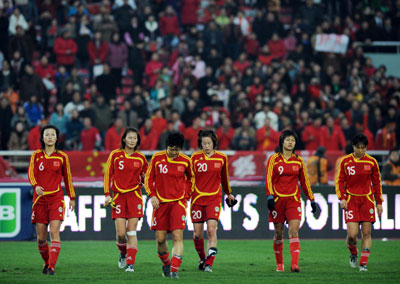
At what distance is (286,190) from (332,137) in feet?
35.1

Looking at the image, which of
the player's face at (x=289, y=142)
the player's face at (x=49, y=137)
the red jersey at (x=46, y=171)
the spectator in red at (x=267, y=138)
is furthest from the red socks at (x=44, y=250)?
the spectator in red at (x=267, y=138)

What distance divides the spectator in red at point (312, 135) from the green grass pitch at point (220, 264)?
16.6ft

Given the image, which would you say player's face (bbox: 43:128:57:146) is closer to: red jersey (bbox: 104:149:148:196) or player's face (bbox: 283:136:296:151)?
red jersey (bbox: 104:149:148:196)

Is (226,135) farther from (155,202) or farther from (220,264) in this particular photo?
(155,202)

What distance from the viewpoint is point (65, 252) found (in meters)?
16.2

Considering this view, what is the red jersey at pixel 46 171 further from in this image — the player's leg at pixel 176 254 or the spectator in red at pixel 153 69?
the spectator in red at pixel 153 69

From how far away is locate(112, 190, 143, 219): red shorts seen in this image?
13.1 metres

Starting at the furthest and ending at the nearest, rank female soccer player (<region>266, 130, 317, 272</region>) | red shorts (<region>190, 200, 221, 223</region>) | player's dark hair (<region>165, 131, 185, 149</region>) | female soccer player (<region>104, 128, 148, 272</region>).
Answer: female soccer player (<region>104, 128, 148, 272</region>) → red shorts (<region>190, 200, 221, 223</region>) → female soccer player (<region>266, 130, 317, 272</region>) → player's dark hair (<region>165, 131, 185, 149</region>)

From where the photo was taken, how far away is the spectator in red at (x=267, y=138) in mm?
22578

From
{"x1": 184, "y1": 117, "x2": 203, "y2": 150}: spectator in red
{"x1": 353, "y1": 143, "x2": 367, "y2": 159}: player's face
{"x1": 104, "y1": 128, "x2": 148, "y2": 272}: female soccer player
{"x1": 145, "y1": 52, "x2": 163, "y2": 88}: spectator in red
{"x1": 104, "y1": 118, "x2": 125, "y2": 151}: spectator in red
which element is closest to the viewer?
{"x1": 104, "y1": 128, "x2": 148, "y2": 272}: female soccer player

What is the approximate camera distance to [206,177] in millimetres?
13141

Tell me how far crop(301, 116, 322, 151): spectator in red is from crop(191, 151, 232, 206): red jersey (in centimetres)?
1050

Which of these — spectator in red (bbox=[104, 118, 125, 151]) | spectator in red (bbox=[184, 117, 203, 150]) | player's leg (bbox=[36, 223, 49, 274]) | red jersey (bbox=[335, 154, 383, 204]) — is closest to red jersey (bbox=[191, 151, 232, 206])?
red jersey (bbox=[335, 154, 383, 204])

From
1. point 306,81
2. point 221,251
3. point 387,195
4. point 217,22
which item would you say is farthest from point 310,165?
point 217,22
